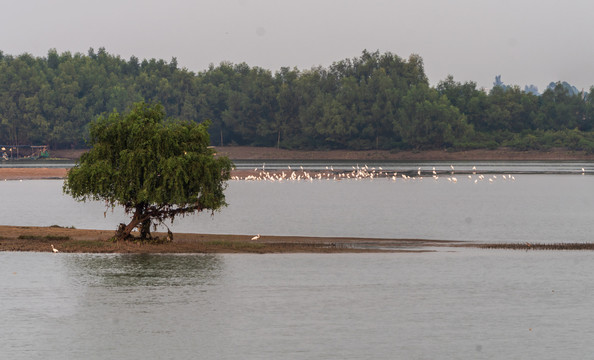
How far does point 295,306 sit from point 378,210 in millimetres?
55733

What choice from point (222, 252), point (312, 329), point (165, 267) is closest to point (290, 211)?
point (222, 252)

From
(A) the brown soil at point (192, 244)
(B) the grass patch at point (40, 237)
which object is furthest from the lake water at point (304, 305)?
(B) the grass patch at point (40, 237)

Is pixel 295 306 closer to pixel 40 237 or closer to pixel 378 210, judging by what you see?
pixel 40 237

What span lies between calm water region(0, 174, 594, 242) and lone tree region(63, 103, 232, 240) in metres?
16.7

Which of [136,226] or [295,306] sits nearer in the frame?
[295,306]

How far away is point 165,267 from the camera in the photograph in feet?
133

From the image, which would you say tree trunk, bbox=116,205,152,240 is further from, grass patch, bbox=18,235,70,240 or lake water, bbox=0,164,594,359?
grass patch, bbox=18,235,70,240

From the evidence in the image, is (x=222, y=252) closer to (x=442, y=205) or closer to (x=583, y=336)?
(x=583, y=336)

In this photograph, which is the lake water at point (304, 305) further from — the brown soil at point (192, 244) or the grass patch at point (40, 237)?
the grass patch at point (40, 237)

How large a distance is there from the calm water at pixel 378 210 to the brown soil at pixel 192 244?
27.9ft

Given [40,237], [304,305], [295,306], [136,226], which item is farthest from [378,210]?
[295,306]

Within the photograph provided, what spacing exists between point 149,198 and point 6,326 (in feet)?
54.9

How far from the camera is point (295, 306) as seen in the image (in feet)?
105

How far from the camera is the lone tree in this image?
44438 mm
